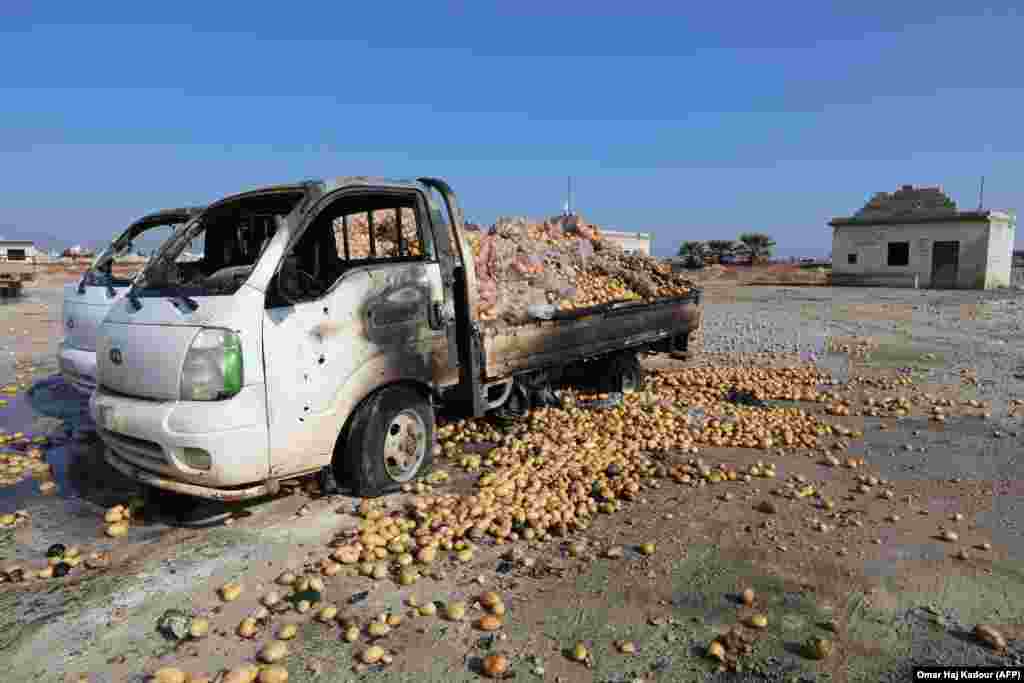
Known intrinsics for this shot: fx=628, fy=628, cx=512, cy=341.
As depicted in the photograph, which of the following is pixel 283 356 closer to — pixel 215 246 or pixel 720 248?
pixel 215 246

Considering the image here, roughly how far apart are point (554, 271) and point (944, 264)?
2754cm

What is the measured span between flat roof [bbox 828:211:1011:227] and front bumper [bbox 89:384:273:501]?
31516 mm

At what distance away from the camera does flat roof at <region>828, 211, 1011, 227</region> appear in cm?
2661

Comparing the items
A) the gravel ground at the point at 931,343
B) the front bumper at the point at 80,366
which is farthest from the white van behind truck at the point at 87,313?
the gravel ground at the point at 931,343

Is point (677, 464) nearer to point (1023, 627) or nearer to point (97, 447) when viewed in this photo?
point (1023, 627)

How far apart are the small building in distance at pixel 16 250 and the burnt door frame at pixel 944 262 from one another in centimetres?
5280

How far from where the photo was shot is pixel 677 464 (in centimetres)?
550

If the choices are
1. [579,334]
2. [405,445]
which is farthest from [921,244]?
[405,445]

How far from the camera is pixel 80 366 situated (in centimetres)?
661

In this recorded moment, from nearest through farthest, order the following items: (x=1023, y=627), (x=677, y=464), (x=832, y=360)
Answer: (x=1023, y=627) → (x=677, y=464) → (x=832, y=360)

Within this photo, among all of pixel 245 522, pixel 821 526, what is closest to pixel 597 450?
pixel 821 526

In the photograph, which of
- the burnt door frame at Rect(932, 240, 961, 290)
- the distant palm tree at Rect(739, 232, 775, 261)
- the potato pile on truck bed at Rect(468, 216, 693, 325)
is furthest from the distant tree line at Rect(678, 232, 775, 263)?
the potato pile on truck bed at Rect(468, 216, 693, 325)

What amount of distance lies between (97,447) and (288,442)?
3.45 metres

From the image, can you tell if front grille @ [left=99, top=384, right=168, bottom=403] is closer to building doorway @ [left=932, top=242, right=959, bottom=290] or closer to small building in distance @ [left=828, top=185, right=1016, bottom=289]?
small building in distance @ [left=828, top=185, right=1016, bottom=289]
